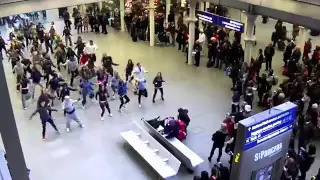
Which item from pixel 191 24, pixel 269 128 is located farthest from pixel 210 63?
pixel 269 128

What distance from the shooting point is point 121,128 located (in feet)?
39.7

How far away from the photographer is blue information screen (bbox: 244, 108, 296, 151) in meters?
7.44

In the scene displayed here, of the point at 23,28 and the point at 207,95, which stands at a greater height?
the point at 23,28

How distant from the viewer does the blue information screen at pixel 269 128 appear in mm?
7441

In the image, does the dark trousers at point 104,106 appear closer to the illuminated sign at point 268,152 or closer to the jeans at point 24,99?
the jeans at point 24,99

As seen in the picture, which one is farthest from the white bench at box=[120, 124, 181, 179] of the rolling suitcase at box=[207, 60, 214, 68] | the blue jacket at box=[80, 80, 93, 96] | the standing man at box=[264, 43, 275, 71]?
the standing man at box=[264, 43, 275, 71]

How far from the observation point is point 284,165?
8734mm

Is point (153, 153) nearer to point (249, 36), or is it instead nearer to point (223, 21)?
point (249, 36)

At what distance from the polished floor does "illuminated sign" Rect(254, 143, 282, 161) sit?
2454mm

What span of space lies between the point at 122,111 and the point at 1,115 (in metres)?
7.76

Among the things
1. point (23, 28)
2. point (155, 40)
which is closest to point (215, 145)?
point (155, 40)

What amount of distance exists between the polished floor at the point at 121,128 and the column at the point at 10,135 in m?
Result: 4.14

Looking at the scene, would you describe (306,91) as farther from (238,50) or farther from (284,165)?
(284,165)

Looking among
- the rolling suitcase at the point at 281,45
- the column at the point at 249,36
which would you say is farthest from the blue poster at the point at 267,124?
the rolling suitcase at the point at 281,45
